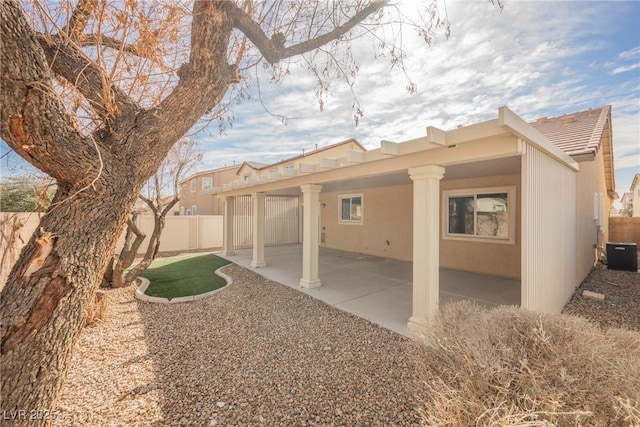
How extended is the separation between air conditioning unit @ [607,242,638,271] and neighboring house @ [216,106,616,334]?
0.47 meters

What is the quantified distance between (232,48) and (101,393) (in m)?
4.36

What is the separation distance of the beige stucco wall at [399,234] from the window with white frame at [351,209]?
0.23 m

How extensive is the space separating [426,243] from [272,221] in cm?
1268

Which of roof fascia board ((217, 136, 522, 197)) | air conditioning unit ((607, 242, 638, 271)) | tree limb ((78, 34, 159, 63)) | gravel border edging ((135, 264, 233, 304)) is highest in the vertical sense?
tree limb ((78, 34, 159, 63))

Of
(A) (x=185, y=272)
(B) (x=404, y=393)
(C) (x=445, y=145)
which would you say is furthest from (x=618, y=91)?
(A) (x=185, y=272)

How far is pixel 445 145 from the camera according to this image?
420cm

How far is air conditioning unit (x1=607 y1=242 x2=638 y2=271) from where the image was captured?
28.5ft

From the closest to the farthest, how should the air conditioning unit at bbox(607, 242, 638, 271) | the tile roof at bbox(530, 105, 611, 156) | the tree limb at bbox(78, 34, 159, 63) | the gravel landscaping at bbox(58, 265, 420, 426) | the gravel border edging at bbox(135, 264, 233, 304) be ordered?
the tree limb at bbox(78, 34, 159, 63) < the gravel landscaping at bbox(58, 265, 420, 426) < the tile roof at bbox(530, 105, 611, 156) < the gravel border edging at bbox(135, 264, 233, 304) < the air conditioning unit at bbox(607, 242, 638, 271)

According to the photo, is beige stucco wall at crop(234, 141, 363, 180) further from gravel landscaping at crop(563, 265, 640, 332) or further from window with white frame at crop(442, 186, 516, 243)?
gravel landscaping at crop(563, 265, 640, 332)

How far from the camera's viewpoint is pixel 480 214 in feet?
28.8

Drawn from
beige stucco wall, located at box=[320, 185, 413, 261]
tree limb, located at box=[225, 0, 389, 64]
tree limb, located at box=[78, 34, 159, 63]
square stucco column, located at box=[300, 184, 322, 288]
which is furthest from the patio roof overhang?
beige stucco wall, located at box=[320, 185, 413, 261]

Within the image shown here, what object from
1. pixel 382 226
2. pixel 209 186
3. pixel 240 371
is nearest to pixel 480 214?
pixel 382 226

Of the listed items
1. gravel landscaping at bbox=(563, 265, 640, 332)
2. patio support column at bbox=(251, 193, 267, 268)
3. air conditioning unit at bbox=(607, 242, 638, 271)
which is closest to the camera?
gravel landscaping at bbox=(563, 265, 640, 332)

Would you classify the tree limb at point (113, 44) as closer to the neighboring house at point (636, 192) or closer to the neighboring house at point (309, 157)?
the neighboring house at point (309, 157)
